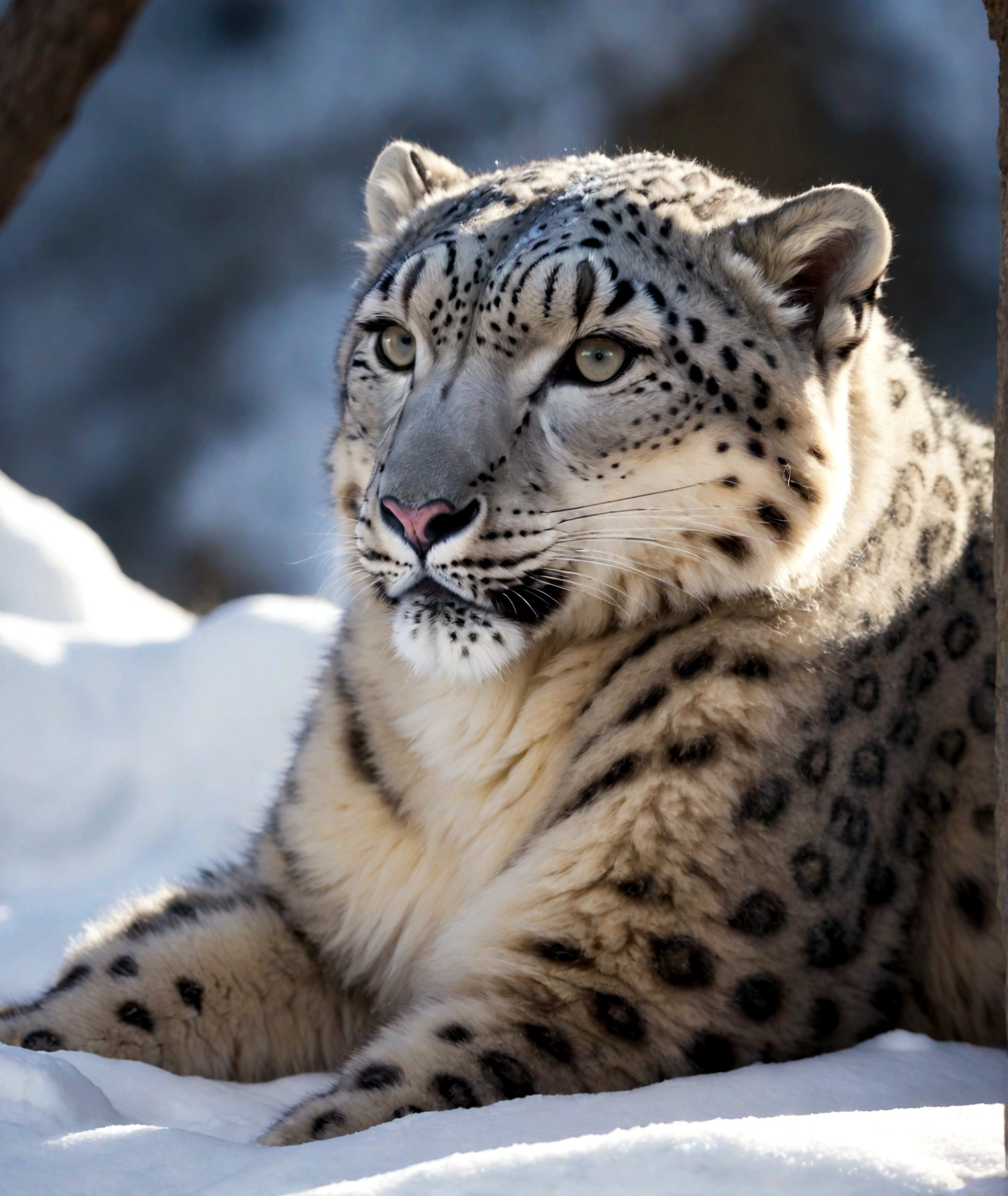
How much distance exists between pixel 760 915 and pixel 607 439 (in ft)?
2.66

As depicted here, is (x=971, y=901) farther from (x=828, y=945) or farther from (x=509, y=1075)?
(x=509, y=1075)

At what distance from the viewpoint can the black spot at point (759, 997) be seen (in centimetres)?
207

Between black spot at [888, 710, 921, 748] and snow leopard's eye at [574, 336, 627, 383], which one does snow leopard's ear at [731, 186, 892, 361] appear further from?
black spot at [888, 710, 921, 748]

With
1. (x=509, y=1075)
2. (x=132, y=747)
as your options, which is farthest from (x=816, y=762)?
(x=132, y=747)

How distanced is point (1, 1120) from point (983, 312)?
34.6 ft

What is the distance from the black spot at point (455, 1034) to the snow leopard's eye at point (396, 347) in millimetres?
1190

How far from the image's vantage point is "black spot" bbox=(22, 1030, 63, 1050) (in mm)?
2340

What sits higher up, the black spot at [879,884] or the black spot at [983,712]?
the black spot at [983,712]

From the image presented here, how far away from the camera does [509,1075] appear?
195 centimetres

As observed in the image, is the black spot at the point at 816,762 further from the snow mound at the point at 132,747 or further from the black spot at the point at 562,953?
the snow mound at the point at 132,747

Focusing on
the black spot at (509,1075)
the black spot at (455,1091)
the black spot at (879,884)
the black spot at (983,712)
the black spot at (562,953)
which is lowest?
the black spot at (455,1091)

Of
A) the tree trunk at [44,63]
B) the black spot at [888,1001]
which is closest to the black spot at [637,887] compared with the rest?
the black spot at [888,1001]

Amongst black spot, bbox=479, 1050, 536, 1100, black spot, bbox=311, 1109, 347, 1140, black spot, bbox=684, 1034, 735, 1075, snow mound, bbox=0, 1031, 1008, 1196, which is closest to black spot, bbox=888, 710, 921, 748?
snow mound, bbox=0, 1031, 1008, 1196

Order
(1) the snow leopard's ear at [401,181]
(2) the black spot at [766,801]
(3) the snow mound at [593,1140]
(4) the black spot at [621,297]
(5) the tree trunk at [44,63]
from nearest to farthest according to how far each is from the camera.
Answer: (3) the snow mound at [593,1140]
(2) the black spot at [766,801]
(4) the black spot at [621,297]
(1) the snow leopard's ear at [401,181]
(5) the tree trunk at [44,63]
